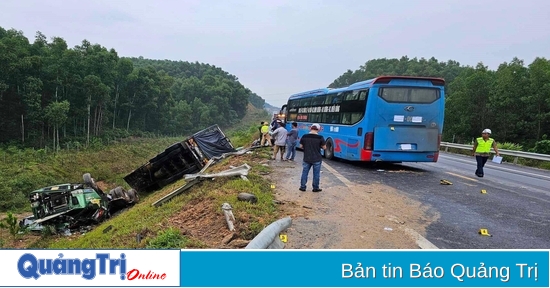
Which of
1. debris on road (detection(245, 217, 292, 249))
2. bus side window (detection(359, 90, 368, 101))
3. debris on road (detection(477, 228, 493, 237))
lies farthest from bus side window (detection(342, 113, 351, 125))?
debris on road (detection(245, 217, 292, 249))

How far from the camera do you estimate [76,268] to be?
352cm

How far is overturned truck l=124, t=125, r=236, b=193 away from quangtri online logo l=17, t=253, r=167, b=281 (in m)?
13.4

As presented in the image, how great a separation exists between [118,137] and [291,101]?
43407 mm

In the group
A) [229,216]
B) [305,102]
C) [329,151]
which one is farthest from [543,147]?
[229,216]

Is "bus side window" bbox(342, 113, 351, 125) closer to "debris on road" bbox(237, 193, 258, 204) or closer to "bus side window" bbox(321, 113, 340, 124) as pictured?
"bus side window" bbox(321, 113, 340, 124)

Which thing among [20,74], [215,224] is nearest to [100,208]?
[215,224]

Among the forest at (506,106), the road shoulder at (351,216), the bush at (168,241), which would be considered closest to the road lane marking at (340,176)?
the road shoulder at (351,216)

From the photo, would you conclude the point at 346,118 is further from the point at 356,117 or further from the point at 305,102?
the point at 305,102

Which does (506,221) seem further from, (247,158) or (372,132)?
(247,158)

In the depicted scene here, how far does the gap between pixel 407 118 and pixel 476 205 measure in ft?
14.5

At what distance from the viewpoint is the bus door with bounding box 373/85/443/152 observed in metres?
11.2

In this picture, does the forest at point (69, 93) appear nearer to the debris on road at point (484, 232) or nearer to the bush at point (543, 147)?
the debris on road at point (484, 232)

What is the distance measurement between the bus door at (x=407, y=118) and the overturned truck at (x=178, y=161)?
905 centimetres

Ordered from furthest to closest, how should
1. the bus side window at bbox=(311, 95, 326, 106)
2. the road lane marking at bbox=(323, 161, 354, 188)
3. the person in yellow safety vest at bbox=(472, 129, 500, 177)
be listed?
the bus side window at bbox=(311, 95, 326, 106) → the person in yellow safety vest at bbox=(472, 129, 500, 177) → the road lane marking at bbox=(323, 161, 354, 188)
